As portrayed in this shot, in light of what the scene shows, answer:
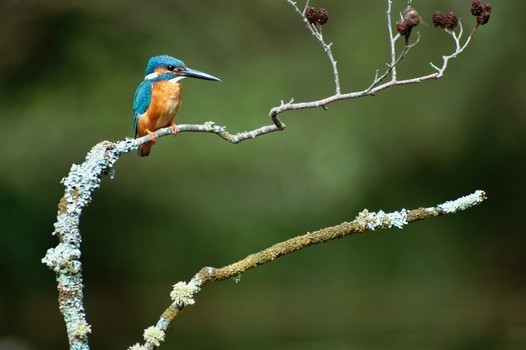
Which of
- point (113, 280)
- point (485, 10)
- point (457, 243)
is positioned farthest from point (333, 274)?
point (485, 10)

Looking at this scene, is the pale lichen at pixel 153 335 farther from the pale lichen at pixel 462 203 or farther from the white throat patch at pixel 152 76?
the white throat patch at pixel 152 76

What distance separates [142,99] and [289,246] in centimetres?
118

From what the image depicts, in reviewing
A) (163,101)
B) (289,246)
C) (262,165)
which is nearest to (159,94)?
(163,101)

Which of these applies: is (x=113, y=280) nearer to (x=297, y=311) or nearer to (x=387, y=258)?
(x=297, y=311)

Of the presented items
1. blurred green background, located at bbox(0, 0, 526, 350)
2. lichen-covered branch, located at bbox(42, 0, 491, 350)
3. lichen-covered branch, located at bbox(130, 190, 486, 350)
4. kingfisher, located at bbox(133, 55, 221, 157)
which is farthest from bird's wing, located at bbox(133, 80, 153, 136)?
blurred green background, located at bbox(0, 0, 526, 350)

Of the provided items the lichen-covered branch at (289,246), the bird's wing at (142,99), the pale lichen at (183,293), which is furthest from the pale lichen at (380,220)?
the bird's wing at (142,99)

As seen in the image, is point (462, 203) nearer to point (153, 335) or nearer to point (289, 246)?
point (289, 246)

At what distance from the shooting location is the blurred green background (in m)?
8.61

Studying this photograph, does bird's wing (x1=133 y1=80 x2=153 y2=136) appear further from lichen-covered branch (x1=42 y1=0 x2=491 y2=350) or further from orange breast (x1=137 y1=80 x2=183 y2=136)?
lichen-covered branch (x1=42 y1=0 x2=491 y2=350)

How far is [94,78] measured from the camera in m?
9.04

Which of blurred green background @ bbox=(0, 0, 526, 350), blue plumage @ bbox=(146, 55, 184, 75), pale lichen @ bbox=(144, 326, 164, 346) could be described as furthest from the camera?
blurred green background @ bbox=(0, 0, 526, 350)

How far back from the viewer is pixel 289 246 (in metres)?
1.90

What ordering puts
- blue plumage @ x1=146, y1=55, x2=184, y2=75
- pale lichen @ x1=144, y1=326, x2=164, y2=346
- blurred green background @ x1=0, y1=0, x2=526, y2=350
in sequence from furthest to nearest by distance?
blurred green background @ x1=0, y1=0, x2=526, y2=350 < blue plumage @ x1=146, y1=55, x2=184, y2=75 < pale lichen @ x1=144, y1=326, x2=164, y2=346

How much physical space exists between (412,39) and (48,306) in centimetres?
437
